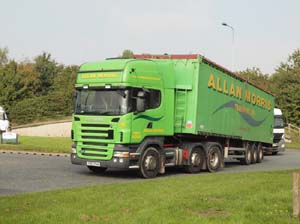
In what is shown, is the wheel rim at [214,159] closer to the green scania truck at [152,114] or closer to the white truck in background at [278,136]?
the green scania truck at [152,114]

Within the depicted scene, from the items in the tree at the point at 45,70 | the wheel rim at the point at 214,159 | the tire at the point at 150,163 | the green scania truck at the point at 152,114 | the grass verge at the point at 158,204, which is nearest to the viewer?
the grass verge at the point at 158,204

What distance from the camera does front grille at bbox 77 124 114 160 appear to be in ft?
52.4

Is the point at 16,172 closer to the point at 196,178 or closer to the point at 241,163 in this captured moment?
the point at 196,178

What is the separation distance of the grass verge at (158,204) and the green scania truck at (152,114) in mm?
2993

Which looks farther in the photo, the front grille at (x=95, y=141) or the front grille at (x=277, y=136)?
the front grille at (x=277, y=136)

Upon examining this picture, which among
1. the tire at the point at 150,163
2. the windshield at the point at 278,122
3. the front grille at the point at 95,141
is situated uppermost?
the windshield at the point at 278,122

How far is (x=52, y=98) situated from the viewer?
5809 centimetres

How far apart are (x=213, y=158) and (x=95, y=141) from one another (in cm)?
583

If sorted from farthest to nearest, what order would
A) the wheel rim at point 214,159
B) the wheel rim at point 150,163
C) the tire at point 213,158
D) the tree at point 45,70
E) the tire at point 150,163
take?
the tree at point 45,70 < the wheel rim at point 214,159 < the tire at point 213,158 < the wheel rim at point 150,163 < the tire at point 150,163

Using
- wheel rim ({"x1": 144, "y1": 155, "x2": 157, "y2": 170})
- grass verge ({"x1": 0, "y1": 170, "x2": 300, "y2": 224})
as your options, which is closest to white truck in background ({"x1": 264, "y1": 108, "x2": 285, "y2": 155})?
wheel rim ({"x1": 144, "y1": 155, "x2": 157, "y2": 170})

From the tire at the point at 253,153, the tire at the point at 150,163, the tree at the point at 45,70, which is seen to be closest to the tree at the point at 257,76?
the tree at the point at 45,70

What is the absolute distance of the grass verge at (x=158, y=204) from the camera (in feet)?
27.9

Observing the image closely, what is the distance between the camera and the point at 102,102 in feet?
53.1

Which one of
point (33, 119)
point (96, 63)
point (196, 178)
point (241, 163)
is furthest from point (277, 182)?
point (33, 119)
